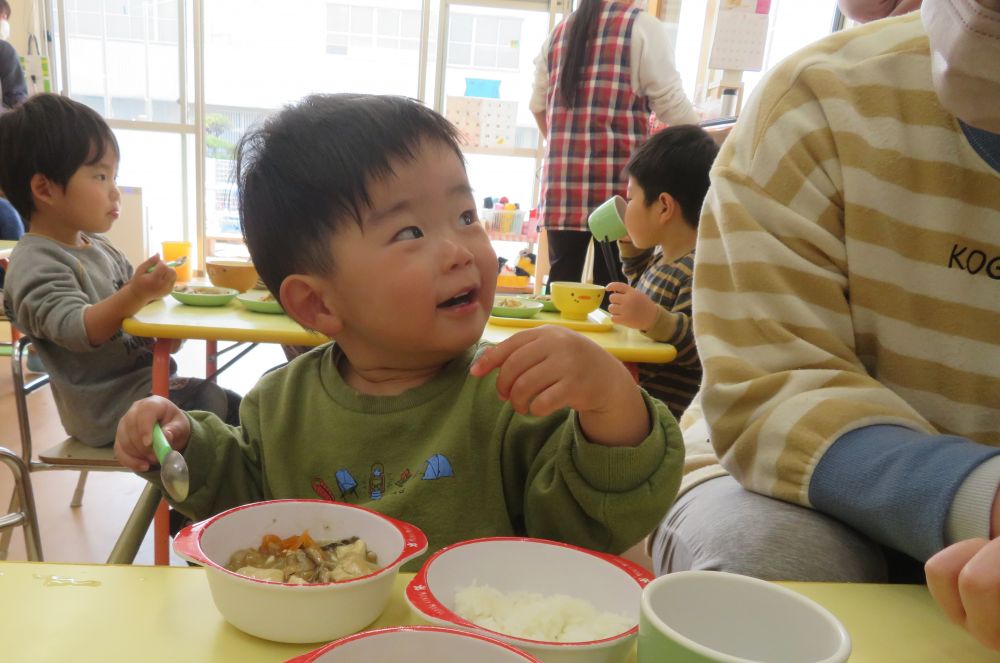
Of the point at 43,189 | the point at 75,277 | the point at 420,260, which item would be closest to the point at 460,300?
the point at 420,260

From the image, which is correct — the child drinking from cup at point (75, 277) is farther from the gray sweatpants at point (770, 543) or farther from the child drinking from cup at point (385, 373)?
the gray sweatpants at point (770, 543)

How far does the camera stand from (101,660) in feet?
1.36

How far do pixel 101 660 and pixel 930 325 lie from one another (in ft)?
2.54

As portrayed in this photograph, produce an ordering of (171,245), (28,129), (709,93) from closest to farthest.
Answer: (28,129)
(171,245)
(709,93)

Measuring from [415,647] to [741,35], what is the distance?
10.3 ft

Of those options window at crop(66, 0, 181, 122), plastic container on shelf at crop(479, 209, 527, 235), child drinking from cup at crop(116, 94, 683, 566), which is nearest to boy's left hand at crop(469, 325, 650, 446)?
child drinking from cup at crop(116, 94, 683, 566)

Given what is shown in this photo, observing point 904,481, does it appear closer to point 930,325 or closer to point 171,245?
point 930,325

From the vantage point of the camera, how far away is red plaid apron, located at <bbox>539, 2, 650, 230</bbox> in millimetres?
2662

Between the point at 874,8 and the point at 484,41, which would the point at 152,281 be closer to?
the point at 874,8

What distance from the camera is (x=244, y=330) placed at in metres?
1.50

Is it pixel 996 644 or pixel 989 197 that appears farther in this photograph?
pixel 989 197

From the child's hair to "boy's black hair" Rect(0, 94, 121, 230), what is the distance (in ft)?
5.24

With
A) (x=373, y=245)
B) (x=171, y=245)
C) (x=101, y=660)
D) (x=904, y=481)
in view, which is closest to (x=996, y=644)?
(x=904, y=481)

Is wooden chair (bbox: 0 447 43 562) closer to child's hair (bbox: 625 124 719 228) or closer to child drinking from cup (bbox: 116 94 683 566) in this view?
child drinking from cup (bbox: 116 94 683 566)
